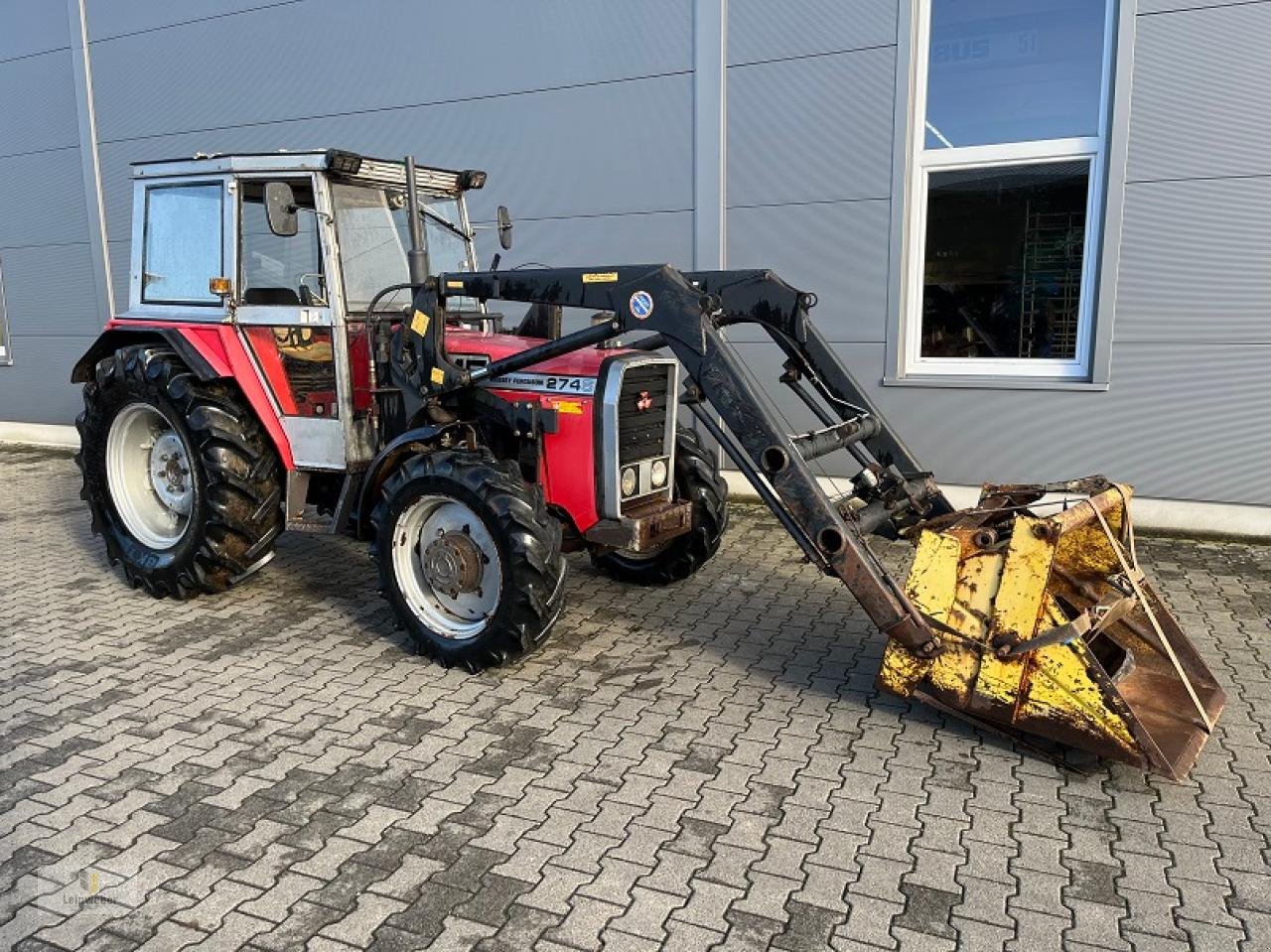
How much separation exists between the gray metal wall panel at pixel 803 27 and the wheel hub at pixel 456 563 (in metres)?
4.89

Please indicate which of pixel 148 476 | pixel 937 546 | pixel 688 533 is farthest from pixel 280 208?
pixel 937 546

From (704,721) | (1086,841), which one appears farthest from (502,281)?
(1086,841)

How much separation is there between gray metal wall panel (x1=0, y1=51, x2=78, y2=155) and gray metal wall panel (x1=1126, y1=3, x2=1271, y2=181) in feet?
35.4

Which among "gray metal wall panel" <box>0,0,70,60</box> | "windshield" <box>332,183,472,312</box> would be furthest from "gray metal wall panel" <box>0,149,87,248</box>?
"windshield" <box>332,183,472,312</box>

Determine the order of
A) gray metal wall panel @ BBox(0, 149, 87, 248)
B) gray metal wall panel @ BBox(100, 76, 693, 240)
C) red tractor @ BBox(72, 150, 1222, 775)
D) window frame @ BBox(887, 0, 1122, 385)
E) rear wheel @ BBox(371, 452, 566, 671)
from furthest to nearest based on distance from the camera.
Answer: gray metal wall panel @ BBox(0, 149, 87, 248)
gray metal wall panel @ BBox(100, 76, 693, 240)
window frame @ BBox(887, 0, 1122, 385)
rear wheel @ BBox(371, 452, 566, 671)
red tractor @ BBox(72, 150, 1222, 775)

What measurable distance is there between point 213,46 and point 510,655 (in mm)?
8292

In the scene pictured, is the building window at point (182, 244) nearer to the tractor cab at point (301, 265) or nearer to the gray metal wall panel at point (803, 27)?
the tractor cab at point (301, 265)

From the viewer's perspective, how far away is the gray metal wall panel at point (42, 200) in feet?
35.1

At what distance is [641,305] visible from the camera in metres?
4.16

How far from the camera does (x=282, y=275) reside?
513 cm

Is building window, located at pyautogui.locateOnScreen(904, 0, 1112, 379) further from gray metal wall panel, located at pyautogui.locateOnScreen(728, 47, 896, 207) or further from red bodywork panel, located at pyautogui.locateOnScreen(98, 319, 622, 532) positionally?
red bodywork panel, located at pyautogui.locateOnScreen(98, 319, 622, 532)

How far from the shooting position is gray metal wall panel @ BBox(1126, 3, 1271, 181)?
6.07m

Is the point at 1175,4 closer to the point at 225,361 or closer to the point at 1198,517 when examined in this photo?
the point at 1198,517

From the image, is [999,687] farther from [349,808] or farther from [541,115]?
[541,115]
